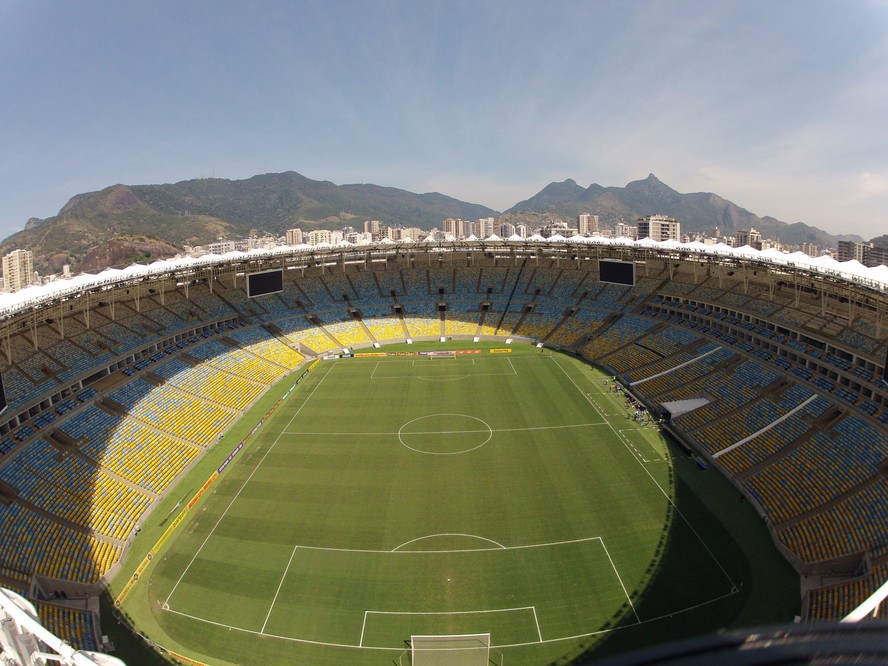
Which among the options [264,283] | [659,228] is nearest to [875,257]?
[659,228]

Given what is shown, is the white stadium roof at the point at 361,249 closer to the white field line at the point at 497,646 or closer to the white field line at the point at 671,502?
the white field line at the point at 671,502

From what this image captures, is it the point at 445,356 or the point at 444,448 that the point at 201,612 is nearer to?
the point at 444,448

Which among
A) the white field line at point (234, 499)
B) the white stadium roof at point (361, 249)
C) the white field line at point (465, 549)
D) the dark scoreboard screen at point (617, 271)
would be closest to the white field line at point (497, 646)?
the white field line at point (234, 499)

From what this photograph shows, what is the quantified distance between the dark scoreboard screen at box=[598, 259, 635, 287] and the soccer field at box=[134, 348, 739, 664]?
2007cm

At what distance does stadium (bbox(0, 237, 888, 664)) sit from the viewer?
17.0 metres

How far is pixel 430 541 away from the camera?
831 inches

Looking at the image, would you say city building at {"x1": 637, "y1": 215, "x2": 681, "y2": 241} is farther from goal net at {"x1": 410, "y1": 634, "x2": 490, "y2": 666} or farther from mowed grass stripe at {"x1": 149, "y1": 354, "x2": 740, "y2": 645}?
goal net at {"x1": 410, "y1": 634, "x2": 490, "y2": 666}

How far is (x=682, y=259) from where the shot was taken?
4472 cm

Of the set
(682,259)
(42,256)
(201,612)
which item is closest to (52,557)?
(201,612)

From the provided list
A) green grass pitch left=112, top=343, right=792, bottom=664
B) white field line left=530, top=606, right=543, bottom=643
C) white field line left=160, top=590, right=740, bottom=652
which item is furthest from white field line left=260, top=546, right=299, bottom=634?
white field line left=530, top=606, right=543, bottom=643

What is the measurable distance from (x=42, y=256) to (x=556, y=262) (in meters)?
193

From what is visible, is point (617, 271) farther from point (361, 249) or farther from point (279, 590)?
point (279, 590)

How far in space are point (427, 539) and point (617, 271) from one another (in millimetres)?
37858

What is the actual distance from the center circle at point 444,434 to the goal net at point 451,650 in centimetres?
1287
